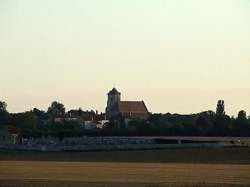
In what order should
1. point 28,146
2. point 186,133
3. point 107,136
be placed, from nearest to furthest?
point 28,146 → point 186,133 → point 107,136

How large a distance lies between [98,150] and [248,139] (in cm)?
3737

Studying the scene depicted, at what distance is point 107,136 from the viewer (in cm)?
17175

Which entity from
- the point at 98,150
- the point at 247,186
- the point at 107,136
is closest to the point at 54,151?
the point at 98,150

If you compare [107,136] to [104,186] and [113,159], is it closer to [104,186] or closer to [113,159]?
[113,159]

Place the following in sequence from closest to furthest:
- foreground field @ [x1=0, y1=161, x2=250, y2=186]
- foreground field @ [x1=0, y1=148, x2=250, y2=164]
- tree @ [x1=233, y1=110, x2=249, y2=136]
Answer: foreground field @ [x1=0, y1=161, x2=250, y2=186] → foreground field @ [x1=0, y1=148, x2=250, y2=164] → tree @ [x1=233, y1=110, x2=249, y2=136]

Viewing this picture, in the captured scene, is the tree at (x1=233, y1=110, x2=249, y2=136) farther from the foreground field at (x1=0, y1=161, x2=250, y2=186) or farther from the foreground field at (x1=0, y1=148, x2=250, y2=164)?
the foreground field at (x1=0, y1=161, x2=250, y2=186)

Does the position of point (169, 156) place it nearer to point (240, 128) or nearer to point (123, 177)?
point (123, 177)

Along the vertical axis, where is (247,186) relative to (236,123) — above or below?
below

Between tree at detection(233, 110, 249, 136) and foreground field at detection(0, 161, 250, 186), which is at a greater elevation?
tree at detection(233, 110, 249, 136)

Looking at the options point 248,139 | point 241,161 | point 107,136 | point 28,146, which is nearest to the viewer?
point 241,161

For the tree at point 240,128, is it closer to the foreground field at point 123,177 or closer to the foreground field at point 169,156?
the foreground field at point 169,156

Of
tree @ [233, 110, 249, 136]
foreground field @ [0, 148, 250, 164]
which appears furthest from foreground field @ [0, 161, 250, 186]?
tree @ [233, 110, 249, 136]

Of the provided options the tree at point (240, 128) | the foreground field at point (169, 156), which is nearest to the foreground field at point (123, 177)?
the foreground field at point (169, 156)

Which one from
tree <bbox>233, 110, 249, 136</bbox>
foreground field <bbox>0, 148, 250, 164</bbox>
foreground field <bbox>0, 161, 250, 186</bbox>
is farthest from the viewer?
tree <bbox>233, 110, 249, 136</bbox>
